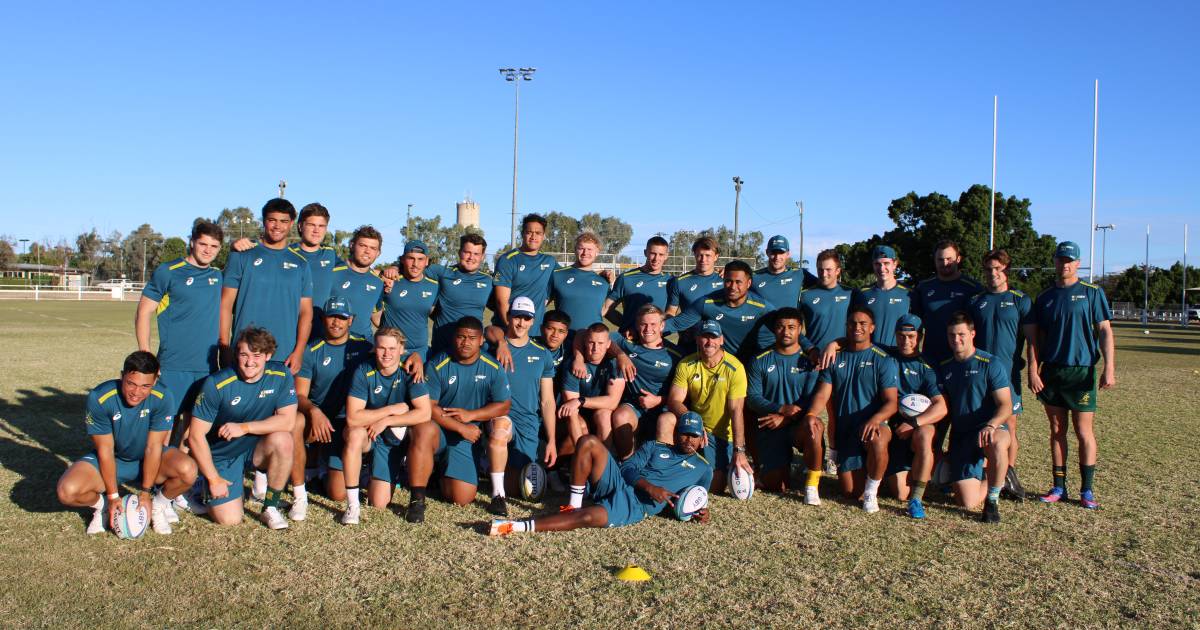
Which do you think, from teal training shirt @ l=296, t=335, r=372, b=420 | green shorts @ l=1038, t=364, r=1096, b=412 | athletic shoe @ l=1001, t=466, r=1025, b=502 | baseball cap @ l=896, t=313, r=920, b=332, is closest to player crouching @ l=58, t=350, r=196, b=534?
teal training shirt @ l=296, t=335, r=372, b=420

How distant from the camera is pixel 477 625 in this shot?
407cm

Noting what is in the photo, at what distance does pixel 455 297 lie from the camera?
24.4 ft

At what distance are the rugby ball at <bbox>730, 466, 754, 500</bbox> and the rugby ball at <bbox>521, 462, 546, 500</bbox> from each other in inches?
55.3

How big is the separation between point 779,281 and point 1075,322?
232cm

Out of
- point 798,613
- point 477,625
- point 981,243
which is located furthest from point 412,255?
point 981,243

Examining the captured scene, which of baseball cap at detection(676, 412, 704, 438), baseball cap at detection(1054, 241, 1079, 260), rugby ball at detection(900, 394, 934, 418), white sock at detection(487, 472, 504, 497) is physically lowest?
white sock at detection(487, 472, 504, 497)

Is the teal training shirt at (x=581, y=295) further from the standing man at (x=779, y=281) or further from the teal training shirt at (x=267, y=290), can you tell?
the teal training shirt at (x=267, y=290)

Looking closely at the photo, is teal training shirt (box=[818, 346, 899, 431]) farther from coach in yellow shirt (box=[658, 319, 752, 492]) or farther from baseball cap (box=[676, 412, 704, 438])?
baseball cap (box=[676, 412, 704, 438])

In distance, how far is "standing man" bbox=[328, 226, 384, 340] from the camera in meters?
7.04

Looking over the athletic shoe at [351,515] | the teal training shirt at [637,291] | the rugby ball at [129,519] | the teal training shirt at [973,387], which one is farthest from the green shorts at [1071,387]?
the rugby ball at [129,519]

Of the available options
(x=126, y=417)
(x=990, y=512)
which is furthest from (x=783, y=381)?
(x=126, y=417)

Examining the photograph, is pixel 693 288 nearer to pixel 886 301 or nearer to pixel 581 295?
pixel 581 295

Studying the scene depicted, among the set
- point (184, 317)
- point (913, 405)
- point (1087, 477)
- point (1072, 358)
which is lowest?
point (1087, 477)

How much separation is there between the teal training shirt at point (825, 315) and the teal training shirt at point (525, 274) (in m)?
2.29
